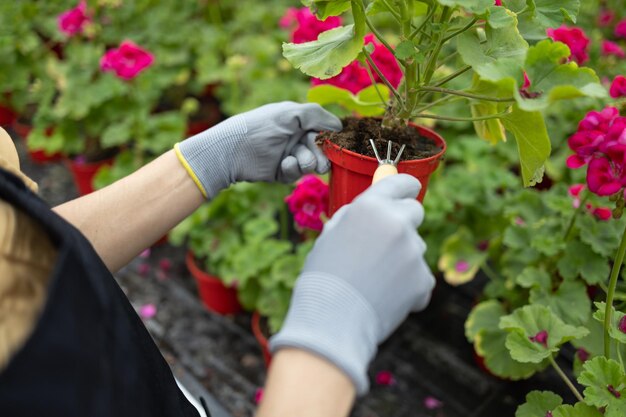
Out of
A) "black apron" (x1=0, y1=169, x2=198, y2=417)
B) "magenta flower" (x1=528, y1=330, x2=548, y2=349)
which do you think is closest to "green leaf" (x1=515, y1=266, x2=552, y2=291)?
"magenta flower" (x1=528, y1=330, x2=548, y2=349)

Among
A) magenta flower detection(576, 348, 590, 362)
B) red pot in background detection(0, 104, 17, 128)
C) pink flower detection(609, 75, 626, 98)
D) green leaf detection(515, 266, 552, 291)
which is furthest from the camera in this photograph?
red pot in background detection(0, 104, 17, 128)

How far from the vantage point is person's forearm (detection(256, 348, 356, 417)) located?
566mm

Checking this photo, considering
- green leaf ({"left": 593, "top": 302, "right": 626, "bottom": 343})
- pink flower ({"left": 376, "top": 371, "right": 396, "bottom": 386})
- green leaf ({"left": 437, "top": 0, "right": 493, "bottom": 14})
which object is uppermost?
green leaf ({"left": 437, "top": 0, "right": 493, "bottom": 14})

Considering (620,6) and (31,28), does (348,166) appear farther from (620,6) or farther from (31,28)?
(31,28)

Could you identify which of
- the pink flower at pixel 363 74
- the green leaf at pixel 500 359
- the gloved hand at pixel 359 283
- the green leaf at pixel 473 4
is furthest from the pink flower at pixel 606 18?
the gloved hand at pixel 359 283

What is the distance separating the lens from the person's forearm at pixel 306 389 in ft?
1.86

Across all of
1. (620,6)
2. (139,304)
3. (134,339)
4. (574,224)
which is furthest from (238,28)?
(134,339)

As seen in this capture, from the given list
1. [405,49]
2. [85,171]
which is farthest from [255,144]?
[85,171]

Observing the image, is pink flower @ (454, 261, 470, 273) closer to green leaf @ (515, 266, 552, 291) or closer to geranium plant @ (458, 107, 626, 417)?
geranium plant @ (458, 107, 626, 417)

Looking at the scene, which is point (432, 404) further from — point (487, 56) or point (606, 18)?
point (606, 18)

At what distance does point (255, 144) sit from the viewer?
100 cm

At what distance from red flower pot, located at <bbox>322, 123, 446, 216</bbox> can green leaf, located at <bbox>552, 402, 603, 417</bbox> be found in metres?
0.45

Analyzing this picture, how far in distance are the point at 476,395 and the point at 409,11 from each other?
3.85 ft

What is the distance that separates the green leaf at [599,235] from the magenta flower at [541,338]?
30cm
